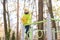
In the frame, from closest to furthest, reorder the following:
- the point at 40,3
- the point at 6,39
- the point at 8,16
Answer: the point at 40,3 < the point at 6,39 < the point at 8,16

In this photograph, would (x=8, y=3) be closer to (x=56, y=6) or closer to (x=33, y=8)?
(x=33, y=8)

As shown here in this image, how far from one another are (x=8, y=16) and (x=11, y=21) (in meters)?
0.34

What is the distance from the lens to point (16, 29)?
969cm

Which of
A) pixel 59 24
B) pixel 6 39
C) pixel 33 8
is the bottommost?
pixel 6 39

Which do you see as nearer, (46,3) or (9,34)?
(46,3)

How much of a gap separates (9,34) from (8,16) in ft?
3.36

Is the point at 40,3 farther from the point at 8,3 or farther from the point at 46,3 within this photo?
the point at 8,3

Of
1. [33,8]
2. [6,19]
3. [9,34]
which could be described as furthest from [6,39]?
[33,8]

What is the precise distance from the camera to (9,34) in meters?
9.26

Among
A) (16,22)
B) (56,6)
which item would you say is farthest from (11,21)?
(56,6)

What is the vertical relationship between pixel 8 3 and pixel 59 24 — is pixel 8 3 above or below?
above

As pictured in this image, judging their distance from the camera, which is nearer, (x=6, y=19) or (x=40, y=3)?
(x=40, y=3)

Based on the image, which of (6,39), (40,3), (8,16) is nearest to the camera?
(40,3)

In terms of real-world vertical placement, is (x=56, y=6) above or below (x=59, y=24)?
above
